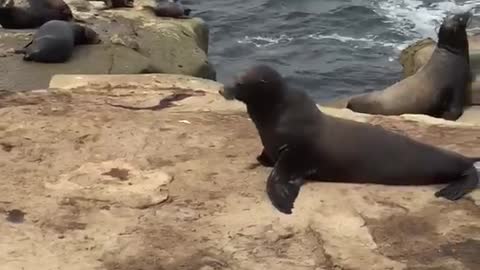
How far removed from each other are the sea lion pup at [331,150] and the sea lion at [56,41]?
13.7 ft

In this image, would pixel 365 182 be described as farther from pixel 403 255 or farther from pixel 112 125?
pixel 112 125

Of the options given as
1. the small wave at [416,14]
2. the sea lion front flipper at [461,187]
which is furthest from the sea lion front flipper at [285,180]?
the small wave at [416,14]

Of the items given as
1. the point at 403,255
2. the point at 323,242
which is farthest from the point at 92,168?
the point at 403,255

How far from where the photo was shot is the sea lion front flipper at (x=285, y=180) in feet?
16.2

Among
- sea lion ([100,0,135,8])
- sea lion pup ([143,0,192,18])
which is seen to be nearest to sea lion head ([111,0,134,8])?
sea lion ([100,0,135,8])

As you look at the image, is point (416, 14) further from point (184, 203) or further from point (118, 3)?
point (184, 203)

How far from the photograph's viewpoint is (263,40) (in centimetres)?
1475

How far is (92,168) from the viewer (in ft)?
17.7

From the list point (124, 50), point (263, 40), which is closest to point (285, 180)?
point (124, 50)

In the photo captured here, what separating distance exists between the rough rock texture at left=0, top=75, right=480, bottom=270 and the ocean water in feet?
19.9

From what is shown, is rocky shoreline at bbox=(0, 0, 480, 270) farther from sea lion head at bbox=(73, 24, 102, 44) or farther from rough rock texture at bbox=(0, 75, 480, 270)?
sea lion head at bbox=(73, 24, 102, 44)

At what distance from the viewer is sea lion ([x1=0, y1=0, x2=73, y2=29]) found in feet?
35.3

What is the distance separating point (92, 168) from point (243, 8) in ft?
38.9

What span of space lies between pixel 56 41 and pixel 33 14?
1737mm
